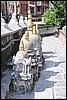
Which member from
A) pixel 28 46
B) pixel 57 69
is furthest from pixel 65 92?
pixel 57 69

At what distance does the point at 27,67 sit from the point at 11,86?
1072 mm

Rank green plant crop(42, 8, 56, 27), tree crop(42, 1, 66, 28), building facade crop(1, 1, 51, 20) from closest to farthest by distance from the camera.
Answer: tree crop(42, 1, 66, 28), green plant crop(42, 8, 56, 27), building facade crop(1, 1, 51, 20)

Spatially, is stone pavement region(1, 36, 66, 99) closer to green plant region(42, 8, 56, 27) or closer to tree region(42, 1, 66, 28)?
tree region(42, 1, 66, 28)

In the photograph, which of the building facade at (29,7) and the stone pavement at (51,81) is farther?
the building facade at (29,7)

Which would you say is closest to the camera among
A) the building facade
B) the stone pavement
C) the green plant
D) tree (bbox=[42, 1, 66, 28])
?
the stone pavement

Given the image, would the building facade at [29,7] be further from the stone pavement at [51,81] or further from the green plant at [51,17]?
the stone pavement at [51,81]

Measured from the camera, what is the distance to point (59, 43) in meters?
26.8

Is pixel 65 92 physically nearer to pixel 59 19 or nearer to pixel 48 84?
pixel 48 84

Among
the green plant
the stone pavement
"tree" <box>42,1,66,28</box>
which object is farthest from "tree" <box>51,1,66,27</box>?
the stone pavement

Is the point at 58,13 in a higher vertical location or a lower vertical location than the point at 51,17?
higher

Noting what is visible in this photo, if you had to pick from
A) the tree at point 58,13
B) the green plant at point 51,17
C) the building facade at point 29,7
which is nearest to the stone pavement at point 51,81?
the tree at point 58,13

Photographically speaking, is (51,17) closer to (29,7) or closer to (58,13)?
(58,13)

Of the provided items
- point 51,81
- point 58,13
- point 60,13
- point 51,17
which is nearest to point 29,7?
point 51,17

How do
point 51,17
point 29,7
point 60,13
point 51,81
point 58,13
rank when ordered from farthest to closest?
point 29,7
point 51,17
point 58,13
point 60,13
point 51,81
